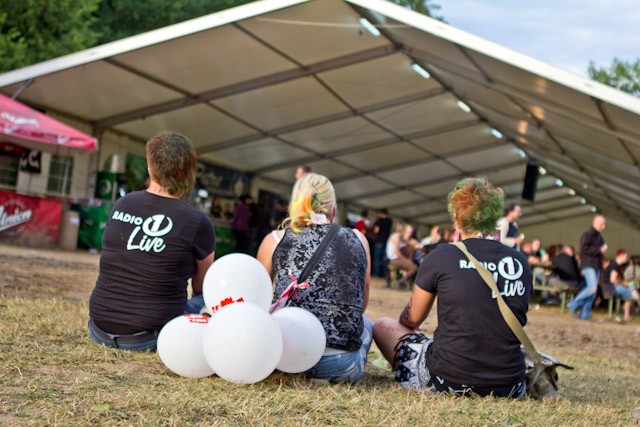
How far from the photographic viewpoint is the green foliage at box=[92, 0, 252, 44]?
22531mm

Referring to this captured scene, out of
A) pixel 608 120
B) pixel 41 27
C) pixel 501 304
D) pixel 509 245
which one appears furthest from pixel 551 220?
pixel 501 304

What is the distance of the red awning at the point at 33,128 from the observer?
973 centimetres

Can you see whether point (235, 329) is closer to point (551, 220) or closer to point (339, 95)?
point (339, 95)

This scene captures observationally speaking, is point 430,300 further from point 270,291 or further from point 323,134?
point 323,134

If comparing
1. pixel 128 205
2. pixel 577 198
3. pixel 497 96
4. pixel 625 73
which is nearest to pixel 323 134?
pixel 497 96

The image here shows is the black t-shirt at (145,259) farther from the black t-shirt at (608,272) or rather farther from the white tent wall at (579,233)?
the white tent wall at (579,233)

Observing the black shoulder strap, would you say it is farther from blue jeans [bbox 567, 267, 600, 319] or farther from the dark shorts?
blue jeans [bbox 567, 267, 600, 319]

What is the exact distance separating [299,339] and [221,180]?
550 inches

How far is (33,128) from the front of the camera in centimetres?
998

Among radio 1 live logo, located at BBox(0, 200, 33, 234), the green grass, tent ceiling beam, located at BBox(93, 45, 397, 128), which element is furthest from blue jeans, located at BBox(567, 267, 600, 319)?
radio 1 live logo, located at BBox(0, 200, 33, 234)

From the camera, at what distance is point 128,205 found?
3.08 meters

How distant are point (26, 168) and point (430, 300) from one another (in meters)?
11.1

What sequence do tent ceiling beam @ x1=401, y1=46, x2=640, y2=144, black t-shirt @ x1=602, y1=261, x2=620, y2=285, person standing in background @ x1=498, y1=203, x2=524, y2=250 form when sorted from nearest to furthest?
1. person standing in background @ x1=498, y1=203, x2=524, y2=250
2. tent ceiling beam @ x1=401, y1=46, x2=640, y2=144
3. black t-shirt @ x1=602, y1=261, x2=620, y2=285

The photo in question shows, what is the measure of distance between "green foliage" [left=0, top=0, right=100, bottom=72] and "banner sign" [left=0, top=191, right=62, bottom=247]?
21.1 ft
